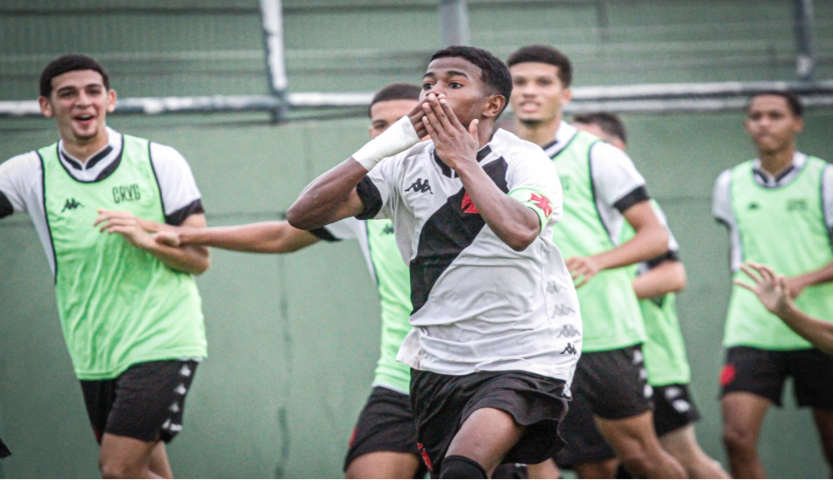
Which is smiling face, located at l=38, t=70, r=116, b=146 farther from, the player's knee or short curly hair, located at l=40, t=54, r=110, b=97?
the player's knee

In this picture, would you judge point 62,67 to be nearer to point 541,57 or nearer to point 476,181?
point 541,57

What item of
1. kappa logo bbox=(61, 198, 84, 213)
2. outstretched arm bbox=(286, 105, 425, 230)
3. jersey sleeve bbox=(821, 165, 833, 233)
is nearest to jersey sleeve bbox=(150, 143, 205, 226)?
kappa logo bbox=(61, 198, 84, 213)

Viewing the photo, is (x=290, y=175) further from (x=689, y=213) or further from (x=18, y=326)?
(x=689, y=213)

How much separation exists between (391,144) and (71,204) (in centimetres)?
217

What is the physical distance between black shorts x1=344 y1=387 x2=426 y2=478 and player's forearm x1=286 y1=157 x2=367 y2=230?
1344 millimetres

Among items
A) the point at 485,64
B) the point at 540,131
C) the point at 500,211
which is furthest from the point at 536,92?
the point at 500,211

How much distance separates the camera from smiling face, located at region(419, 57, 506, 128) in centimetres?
390

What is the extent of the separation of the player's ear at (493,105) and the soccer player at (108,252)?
6.29ft

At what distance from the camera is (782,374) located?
668 cm

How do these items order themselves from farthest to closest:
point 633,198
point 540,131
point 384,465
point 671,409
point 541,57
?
point 671,409 < point 541,57 < point 540,131 < point 633,198 < point 384,465

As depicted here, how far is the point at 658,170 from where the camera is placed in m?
8.40

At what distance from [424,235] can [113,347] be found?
209cm

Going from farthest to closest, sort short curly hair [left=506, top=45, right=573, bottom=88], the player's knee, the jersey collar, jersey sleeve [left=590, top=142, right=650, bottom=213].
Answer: the jersey collar, short curly hair [left=506, top=45, right=573, bottom=88], jersey sleeve [left=590, top=142, right=650, bottom=213], the player's knee

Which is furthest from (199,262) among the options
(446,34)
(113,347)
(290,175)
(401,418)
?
(446,34)
